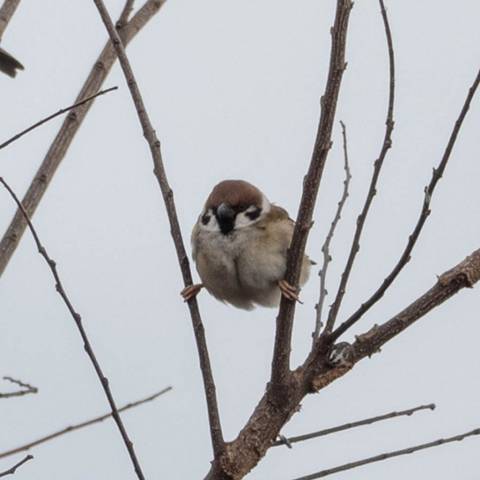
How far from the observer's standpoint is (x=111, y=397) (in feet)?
7.32

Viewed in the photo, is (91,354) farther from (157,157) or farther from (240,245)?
(240,245)

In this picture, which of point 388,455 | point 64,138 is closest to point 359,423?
point 388,455

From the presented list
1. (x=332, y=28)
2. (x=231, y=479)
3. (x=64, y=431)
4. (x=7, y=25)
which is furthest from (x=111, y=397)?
(x=7, y=25)

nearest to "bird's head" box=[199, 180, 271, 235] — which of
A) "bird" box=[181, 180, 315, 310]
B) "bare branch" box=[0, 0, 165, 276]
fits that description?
"bird" box=[181, 180, 315, 310]

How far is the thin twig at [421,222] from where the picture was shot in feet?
7.58

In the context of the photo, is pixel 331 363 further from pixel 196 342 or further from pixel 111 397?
pixel 111 397

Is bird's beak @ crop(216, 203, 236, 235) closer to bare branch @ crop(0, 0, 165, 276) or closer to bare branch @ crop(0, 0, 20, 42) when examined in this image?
bare branch @ crop(0, 0, 165, 276)

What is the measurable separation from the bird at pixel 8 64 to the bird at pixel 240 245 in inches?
44.7

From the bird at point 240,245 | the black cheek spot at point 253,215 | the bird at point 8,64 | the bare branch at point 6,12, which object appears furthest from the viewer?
the bird at point 8,64

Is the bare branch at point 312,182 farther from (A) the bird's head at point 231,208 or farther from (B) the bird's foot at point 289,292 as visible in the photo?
(A) the bird's head at point 231,208

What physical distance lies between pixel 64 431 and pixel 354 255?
0.78 m

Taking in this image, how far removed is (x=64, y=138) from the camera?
3.25m

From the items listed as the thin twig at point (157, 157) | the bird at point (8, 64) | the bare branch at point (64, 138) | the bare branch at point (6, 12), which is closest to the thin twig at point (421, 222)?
the thin twig at point (157, 157)

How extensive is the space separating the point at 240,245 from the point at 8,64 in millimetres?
1406
